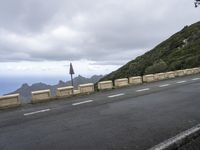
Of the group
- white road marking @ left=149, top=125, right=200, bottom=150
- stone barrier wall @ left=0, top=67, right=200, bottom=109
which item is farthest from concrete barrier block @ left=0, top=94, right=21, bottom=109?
white road marking @ left=149, top=125, right=200, bottom=150

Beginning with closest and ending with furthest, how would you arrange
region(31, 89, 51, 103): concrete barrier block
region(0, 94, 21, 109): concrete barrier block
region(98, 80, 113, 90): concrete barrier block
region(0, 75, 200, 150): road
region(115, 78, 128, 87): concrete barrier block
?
1. region(0, 75, 200, 150): road
2. region(0, 94, 21, 109): concrete barrier block
3. region(31, 89, 51, 103): concrete barrier block
4. region(98, 80, 113, 90): concrete barrier block
5. region(115, 78, 128, 87): concrete barrier block

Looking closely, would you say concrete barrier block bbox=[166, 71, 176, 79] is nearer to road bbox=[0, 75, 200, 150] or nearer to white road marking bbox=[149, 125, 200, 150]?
road bbox=[0, 75, 200, 150]

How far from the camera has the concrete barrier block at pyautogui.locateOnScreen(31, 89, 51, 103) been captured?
1619 centimetres

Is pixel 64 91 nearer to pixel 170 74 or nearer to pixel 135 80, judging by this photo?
pixel 135 80

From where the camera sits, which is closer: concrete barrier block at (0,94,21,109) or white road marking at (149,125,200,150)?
white road marking at (149,125,200,150)

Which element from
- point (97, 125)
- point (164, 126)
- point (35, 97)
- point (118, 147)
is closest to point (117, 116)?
point (97, 125)

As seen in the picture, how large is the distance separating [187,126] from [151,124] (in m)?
1.03

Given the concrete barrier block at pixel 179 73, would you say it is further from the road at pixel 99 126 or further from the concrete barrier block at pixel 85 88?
the road at pixel 99 126

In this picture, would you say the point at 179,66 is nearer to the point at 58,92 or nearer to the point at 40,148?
the point at 58,92

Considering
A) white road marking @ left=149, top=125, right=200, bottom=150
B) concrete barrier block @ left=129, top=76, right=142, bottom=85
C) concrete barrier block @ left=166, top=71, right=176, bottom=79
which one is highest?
concrete barrier block @ left=166, top=71, right=176, bottom=79

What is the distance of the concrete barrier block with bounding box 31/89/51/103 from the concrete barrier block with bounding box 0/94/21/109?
1.01 metres

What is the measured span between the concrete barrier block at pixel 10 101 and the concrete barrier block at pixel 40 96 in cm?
101

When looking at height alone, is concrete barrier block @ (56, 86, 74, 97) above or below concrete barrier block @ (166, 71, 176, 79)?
below

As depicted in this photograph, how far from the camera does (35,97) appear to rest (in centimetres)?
1625
